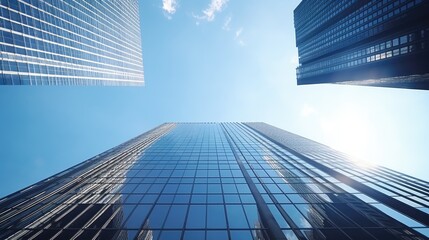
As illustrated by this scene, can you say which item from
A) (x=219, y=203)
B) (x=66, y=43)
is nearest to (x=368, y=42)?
(x=219, y=203)

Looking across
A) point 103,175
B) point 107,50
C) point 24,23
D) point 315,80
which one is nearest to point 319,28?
point 315,80

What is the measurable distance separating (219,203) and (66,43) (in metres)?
83.5

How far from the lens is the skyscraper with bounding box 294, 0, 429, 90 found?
202ft

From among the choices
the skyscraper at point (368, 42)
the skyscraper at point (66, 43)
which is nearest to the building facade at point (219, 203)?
the skyscraper at point (368, 42)

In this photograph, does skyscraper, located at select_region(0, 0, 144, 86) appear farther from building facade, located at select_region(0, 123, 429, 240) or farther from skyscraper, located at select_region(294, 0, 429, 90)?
skyscraper, located at select_region(294, 0, 429, 90)

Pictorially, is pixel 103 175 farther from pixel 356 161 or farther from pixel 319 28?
pixel 319 28

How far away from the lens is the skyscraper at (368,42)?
202 feet

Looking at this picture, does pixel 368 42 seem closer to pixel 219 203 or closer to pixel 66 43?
pixel 219 203

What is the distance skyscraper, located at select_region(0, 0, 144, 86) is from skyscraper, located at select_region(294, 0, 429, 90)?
90.6m

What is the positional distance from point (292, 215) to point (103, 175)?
22.6 meters

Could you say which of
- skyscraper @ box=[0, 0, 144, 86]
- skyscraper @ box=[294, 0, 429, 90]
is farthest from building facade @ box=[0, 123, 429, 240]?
skyscraper @ box=[0, 0, 144, 86]

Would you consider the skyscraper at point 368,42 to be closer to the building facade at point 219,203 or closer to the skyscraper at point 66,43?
the building facade at point 219,203

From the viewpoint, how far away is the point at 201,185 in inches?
1150

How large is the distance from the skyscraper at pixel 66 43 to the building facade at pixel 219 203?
4263cm
